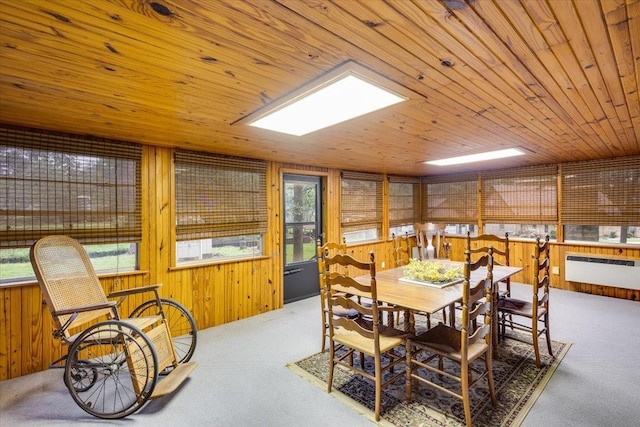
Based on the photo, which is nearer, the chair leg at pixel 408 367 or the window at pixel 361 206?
the chair leg at pixel 408 367

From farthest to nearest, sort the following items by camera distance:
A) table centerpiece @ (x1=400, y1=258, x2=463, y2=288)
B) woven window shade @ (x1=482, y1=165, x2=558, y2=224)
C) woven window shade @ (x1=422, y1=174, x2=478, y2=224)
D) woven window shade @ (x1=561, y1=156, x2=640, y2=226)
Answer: woven window shade @ (x1=422, y1=174, x2=478, y2=224), woven window shade @ (x1=482, y1=165, x2=558, y2=224), woven window shade @ (x1=561, y1=156, x2=640, y2=226), table centerpiece @ (x1=400, y1=258, x2=463, y2=288)

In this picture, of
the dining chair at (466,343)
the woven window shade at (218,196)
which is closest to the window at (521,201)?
the dining chair at (466,343)

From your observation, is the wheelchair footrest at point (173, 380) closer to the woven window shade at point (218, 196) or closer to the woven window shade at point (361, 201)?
the woven window shade at point (218, 196)

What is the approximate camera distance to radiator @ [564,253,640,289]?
4262 mm

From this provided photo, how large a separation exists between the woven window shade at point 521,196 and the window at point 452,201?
23 cm

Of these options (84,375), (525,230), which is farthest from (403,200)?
(84,375)

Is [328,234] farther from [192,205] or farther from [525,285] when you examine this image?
[525,285]

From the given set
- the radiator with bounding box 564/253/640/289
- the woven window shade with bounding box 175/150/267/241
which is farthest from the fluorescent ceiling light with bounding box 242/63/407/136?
the radiator with bounding box 564/253/640/289

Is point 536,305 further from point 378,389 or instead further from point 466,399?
point 378,389

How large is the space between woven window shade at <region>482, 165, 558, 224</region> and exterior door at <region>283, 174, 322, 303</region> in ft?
11.2

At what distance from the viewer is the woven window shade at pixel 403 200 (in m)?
6.13

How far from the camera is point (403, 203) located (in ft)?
21.1

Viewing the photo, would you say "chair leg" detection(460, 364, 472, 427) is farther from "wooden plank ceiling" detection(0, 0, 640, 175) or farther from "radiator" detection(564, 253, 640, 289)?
"radiator" detection(564, 253, 640, 289)

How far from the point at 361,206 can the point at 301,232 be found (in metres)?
1.37
